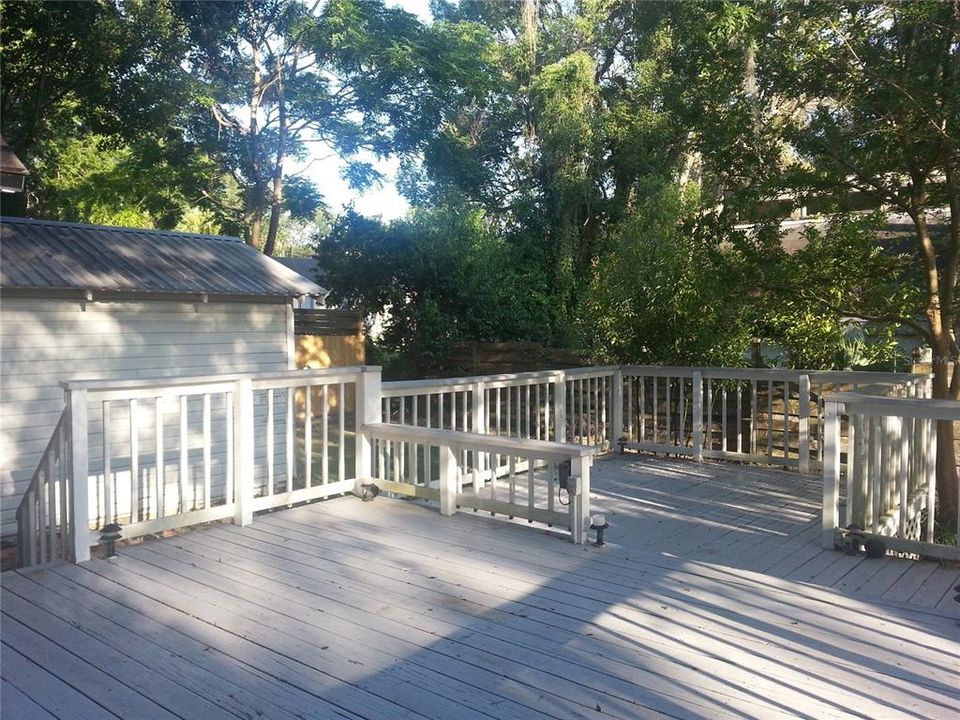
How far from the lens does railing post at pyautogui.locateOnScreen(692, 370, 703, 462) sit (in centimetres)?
696

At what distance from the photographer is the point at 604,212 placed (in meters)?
14.8

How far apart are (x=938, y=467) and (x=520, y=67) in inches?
512

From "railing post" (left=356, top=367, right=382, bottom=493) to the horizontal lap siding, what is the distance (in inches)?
119

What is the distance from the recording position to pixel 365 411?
5.22m

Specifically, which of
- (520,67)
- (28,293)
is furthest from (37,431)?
(520,67)

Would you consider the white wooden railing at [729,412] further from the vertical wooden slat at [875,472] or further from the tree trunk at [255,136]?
the tree trunk at [255,136]

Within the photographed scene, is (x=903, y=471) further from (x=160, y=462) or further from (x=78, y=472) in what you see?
(x=78, y=472)

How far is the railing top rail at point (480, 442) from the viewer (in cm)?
423

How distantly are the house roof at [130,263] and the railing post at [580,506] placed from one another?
5.33 meters

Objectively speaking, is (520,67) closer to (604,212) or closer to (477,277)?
(604,212)

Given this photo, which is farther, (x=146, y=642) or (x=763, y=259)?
(x=763, y=259)

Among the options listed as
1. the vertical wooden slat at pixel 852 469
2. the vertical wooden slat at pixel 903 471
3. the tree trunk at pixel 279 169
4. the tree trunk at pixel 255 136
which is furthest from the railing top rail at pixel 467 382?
the tree trunk at pixel 255 136

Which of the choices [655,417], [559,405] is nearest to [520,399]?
[559,405]

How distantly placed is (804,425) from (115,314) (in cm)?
665
